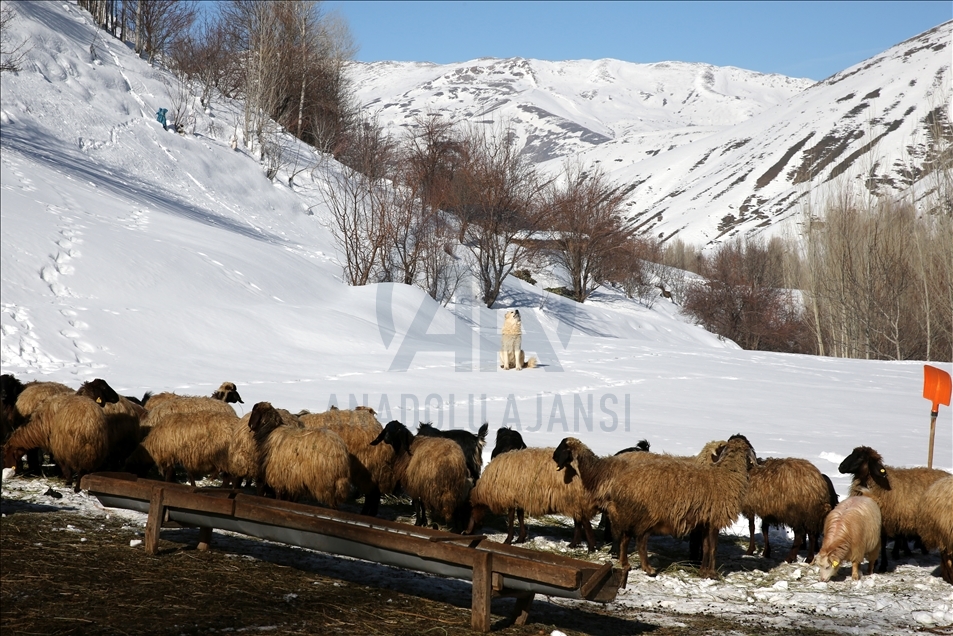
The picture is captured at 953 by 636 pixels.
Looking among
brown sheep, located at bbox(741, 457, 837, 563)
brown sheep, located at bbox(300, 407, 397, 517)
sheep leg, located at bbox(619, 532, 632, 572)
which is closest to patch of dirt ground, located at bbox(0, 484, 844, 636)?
sheep leg, located at bbox(619, 532, 632, 572)

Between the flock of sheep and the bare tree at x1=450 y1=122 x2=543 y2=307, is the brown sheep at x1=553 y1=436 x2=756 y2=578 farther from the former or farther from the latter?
the bare tree at x1=450 y1=122 x2=543 y2=307

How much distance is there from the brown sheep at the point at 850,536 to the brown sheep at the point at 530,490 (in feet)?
7.14

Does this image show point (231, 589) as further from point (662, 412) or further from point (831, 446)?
point (662, 412)

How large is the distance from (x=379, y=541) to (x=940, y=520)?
533 centimetres

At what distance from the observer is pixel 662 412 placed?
662 inches

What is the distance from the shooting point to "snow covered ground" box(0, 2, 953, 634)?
845cm

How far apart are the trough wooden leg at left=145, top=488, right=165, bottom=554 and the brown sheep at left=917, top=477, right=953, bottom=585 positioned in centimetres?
697

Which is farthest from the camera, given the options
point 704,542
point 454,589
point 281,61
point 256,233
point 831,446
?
point 281,61

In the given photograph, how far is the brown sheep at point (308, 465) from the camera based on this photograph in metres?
7.68

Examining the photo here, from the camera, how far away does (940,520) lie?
24.4 feet

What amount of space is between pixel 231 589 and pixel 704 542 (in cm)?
415

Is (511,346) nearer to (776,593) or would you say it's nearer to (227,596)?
(776,593)

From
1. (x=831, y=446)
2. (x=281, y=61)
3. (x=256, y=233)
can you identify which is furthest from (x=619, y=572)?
(x=281, y=61)

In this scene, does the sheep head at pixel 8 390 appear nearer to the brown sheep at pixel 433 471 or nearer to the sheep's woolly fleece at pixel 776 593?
the sheep's woolly fleece at pixel 776 593
